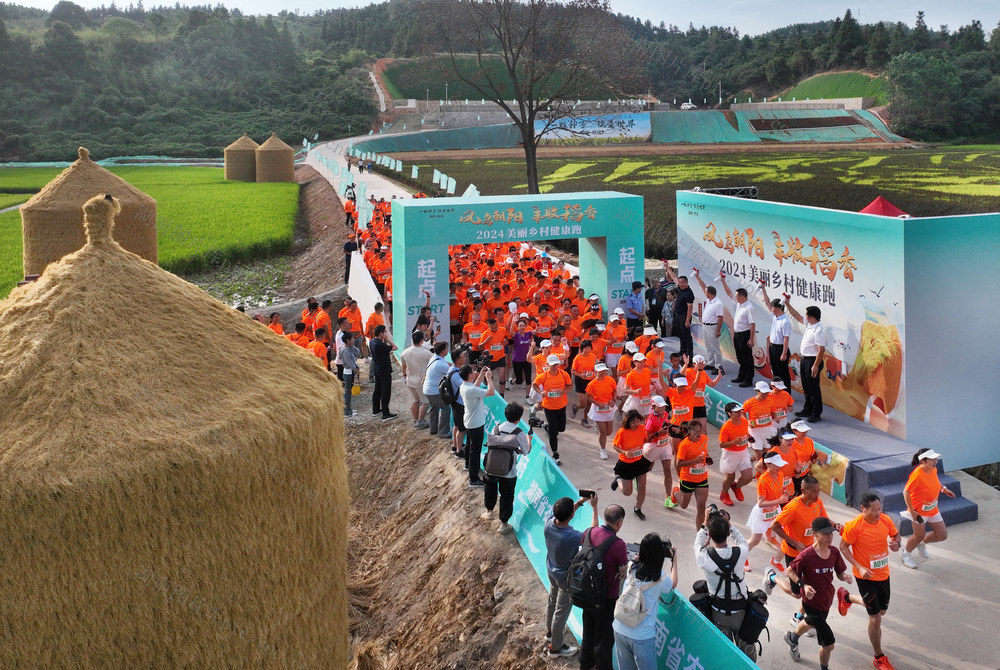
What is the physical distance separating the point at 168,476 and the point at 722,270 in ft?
40.3

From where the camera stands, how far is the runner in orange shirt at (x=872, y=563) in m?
7.13

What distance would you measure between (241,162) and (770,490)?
1868 inches

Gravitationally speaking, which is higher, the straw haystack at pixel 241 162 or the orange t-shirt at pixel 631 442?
the straw haystack at pixel 241 162

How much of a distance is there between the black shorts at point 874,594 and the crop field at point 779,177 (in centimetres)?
1879

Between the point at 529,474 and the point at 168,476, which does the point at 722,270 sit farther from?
the point at 168,476

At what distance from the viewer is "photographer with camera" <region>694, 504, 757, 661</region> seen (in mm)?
6492

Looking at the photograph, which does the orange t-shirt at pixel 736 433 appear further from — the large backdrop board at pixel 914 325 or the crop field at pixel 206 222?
the crop field at pixel 206 222

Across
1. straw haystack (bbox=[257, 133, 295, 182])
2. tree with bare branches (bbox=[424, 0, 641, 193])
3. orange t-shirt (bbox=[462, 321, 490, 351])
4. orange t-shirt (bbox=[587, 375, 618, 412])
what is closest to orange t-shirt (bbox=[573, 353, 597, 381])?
orange t-shirt (bbox=[587, 375, 618, 412])

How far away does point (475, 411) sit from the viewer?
Answer: 390 inches

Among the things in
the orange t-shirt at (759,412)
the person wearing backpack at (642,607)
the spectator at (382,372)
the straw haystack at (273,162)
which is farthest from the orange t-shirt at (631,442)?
the straw haystack at (273,162)

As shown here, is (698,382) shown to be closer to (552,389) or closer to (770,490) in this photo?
(552,389)

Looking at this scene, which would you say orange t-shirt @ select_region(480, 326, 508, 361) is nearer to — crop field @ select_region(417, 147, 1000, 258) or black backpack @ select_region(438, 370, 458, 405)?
black backpack @ select_region(438, 370, 458, 405)

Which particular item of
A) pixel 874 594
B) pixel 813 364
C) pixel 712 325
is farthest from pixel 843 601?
pixel 712 325

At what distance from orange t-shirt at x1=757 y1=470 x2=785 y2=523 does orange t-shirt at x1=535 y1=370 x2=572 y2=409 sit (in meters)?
3.15
